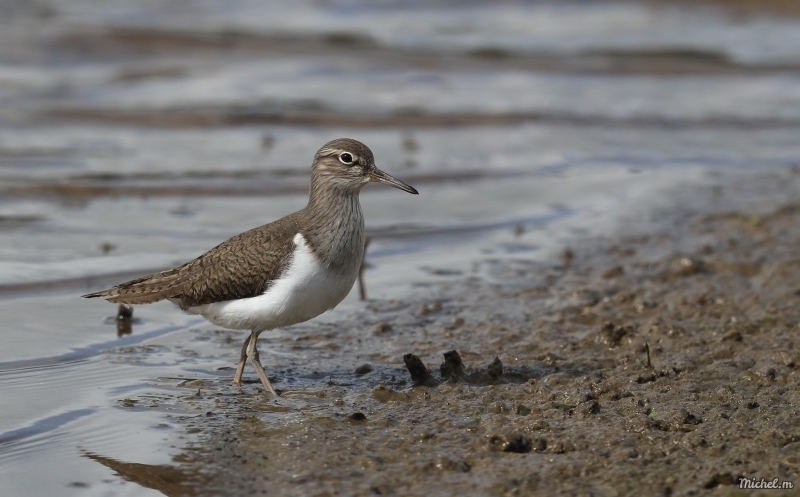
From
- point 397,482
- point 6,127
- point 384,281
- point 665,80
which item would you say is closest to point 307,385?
point 397,482

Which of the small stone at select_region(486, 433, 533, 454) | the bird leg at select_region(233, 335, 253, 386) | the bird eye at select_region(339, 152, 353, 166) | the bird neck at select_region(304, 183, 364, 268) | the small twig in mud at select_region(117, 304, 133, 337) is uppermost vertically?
the bird eye at select_region(339, 152, 353, 166)

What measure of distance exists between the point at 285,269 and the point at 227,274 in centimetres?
48

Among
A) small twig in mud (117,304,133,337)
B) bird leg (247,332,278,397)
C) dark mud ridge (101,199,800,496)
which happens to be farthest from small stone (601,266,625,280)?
small twig in mud (117,304,133,337)

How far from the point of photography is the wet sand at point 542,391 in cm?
524

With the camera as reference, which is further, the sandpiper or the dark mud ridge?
the sandpiper

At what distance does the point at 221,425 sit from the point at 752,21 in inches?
779

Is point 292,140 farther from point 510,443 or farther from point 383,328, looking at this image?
point 510,443

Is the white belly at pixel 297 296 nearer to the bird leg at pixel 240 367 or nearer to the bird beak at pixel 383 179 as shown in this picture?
the bird leg at pixel 240 367

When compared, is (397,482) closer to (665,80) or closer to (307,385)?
(307,385)

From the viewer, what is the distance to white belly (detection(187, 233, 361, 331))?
21.7ft

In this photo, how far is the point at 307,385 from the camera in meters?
6.94

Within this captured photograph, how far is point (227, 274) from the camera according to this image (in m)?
6.93

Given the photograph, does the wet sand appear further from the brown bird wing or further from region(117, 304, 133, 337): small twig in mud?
region(117, 304, 133, 337): small twig in mud

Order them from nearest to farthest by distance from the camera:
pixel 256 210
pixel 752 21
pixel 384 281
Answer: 1. pixel 384 281
2. pixel 256 210
3. pixel 752 21
